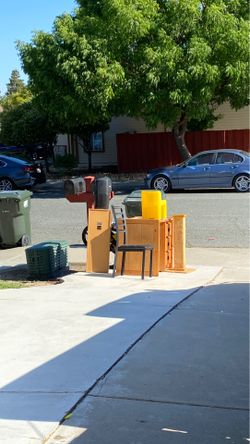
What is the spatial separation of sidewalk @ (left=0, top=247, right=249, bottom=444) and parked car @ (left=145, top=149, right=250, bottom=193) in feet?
41.9

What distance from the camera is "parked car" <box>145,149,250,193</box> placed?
20.2 m

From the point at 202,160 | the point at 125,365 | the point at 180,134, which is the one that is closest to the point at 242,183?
the point at 202,160

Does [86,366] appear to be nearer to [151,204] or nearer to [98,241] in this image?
[151,204]

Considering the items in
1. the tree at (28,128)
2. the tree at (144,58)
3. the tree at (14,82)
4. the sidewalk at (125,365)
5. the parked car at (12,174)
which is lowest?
the sidewalk at (125,365)

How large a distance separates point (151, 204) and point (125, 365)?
14.9 ft

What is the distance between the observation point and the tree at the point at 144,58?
20625 millimetres

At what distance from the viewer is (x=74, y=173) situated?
29.8 meters

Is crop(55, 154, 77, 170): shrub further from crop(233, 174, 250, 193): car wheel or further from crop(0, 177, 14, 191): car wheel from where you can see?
crop(233, 174, 250, 193): car wheel

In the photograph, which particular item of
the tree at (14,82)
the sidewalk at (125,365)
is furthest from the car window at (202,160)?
the tree at (14,82)

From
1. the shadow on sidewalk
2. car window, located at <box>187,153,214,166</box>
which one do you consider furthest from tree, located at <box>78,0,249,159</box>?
the shadow on sidewalk

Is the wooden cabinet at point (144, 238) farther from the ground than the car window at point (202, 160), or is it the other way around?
the car window at point (202, 160)

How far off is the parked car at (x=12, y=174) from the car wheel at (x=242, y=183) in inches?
288

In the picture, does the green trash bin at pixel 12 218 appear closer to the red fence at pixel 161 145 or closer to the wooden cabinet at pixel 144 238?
the wooden cabinet at pixel 144 238

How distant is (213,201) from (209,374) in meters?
13.2
